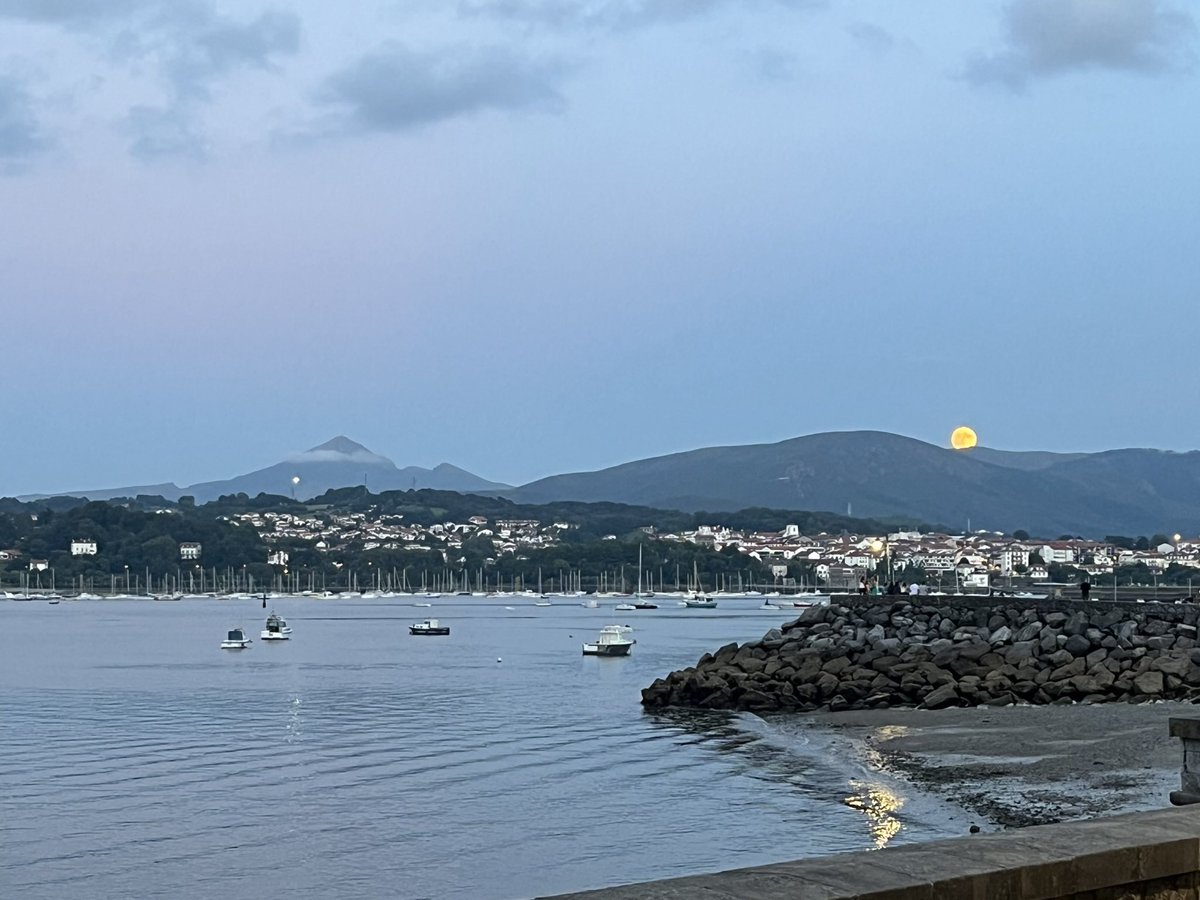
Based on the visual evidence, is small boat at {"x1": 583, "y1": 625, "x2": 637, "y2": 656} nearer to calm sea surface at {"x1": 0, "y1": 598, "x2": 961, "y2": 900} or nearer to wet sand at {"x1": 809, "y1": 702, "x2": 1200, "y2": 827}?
calm sea surface at {"x1": 0, "y1": 598, "x2": 961, "y2": 900}

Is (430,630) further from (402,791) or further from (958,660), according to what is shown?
(402,791)

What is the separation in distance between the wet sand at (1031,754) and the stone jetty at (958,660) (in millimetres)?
1307

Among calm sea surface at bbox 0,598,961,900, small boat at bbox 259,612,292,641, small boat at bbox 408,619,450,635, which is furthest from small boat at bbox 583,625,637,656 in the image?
small boat at bbox 408,619,450,635

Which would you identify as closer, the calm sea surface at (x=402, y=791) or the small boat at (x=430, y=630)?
the calm sea surface at (x=402, y=791)

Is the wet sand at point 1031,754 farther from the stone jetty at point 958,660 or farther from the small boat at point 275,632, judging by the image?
the small boat at point 275,632

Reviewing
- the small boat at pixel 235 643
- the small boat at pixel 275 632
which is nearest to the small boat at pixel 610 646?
the small boat at pixel 235 643

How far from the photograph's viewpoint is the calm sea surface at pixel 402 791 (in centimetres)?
2019

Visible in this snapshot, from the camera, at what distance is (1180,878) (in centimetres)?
621

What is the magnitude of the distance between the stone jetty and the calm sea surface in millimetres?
2106

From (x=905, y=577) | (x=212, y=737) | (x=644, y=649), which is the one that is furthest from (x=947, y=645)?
(x=905, y=577)

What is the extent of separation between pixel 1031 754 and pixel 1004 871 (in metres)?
22.4

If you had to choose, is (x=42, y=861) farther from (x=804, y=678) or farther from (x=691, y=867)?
(x=804, y=678)

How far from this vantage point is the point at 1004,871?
5.55 m

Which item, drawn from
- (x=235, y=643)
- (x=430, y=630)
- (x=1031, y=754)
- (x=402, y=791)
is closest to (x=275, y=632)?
(x=235, y=643)
